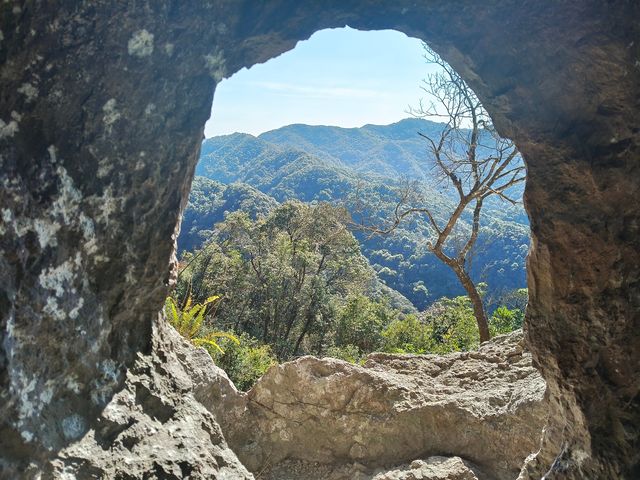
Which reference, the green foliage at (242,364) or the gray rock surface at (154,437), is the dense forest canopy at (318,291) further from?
the gray rock surface at (154,437)

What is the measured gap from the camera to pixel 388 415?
5434 millimetres

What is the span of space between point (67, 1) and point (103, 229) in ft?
3.35

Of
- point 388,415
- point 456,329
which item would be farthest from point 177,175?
point 456,329

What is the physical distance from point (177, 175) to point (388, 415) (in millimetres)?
3911

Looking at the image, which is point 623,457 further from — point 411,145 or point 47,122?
point 411,145

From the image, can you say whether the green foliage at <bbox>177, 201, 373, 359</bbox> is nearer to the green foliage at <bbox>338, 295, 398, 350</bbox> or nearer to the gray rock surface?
the green foliage at <bbox>338, 295, 398, 350</bbox>

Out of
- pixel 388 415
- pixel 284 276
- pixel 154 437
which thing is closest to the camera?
pixel 154 437

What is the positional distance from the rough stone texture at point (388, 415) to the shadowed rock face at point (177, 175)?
2.15m

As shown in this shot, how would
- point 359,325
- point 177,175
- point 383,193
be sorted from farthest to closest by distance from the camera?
point 383,193 < point 359,325 < point 177,175

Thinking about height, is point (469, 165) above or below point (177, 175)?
above

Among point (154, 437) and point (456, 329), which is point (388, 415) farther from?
point (456, 329)

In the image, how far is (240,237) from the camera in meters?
26.0

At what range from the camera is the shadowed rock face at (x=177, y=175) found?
2.01 meters

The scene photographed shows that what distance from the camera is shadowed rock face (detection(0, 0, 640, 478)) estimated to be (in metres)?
2.01
